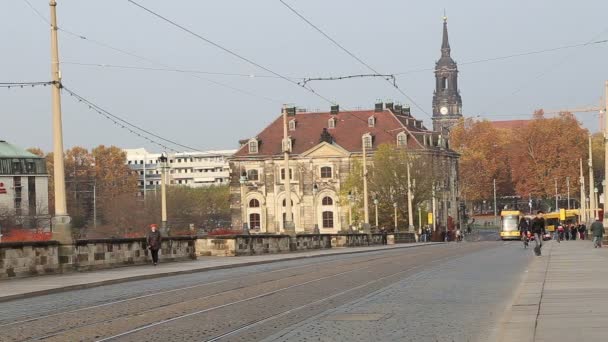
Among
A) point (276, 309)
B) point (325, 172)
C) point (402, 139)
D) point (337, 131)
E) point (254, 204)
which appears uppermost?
point (337, 131)

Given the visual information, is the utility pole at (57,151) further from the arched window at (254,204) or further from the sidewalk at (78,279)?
the arched window at (254,204)

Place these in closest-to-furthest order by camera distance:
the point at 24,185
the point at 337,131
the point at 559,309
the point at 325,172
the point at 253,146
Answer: the point at 559,309 < the point at 24,185 < the point at 325,172 < the point at 337,131 < the point at 253,146

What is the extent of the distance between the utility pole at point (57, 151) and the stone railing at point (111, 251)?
1.54 ft

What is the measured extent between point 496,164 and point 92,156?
70.0m

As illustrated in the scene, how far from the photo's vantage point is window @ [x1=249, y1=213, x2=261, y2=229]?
150375mm

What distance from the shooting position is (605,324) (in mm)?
13930

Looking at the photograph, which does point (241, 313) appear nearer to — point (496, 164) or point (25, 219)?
point (25, 219)

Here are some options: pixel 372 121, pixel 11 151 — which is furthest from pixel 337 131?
pixel 11 151

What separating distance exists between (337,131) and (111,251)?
11770 cm

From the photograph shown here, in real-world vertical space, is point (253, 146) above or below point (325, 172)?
above

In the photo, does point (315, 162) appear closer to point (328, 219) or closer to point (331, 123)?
point (331, 123)

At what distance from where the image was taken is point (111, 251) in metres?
35.1

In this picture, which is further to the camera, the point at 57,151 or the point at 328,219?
the point at 328,219

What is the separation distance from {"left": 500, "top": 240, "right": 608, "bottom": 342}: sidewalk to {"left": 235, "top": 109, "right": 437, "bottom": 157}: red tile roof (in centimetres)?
12237
